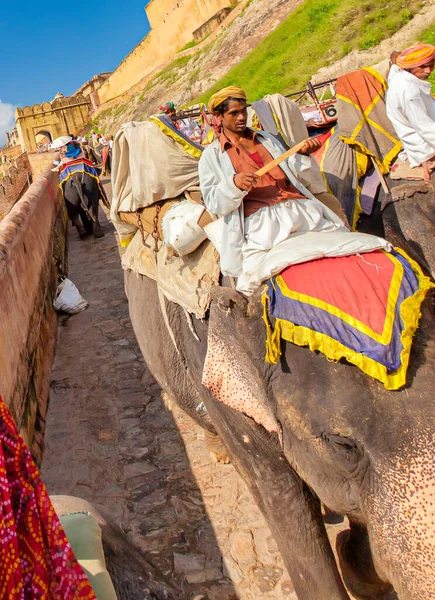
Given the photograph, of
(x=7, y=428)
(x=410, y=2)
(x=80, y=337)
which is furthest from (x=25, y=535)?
(x=410, y=2)

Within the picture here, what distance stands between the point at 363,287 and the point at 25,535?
1.39m

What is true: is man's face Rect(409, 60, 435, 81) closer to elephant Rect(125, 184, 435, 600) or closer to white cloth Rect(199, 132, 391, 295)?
white cloth Rect(199, 132, 391, 295)

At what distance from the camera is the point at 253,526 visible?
3.69 m

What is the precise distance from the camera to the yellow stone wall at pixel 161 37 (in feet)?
166

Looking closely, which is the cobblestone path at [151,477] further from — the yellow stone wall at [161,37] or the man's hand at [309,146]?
the yellow stone wall at [161,37]

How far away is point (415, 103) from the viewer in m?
4.21

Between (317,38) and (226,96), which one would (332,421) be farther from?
(317,38)

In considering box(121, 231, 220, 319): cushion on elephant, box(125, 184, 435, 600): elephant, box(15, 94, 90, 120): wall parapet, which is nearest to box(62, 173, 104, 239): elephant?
box(121, 231, 220, 319): cushion on elephant

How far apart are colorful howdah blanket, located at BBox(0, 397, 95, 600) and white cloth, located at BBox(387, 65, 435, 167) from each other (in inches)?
Answer: 144

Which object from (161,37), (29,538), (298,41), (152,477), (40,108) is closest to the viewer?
(29,538)

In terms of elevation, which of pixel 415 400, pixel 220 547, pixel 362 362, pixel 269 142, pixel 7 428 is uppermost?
pixel 269 142

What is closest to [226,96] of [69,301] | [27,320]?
[27,320]

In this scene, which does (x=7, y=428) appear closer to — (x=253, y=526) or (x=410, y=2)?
(x=253, y=526)

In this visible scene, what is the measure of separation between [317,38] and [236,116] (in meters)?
20.7
